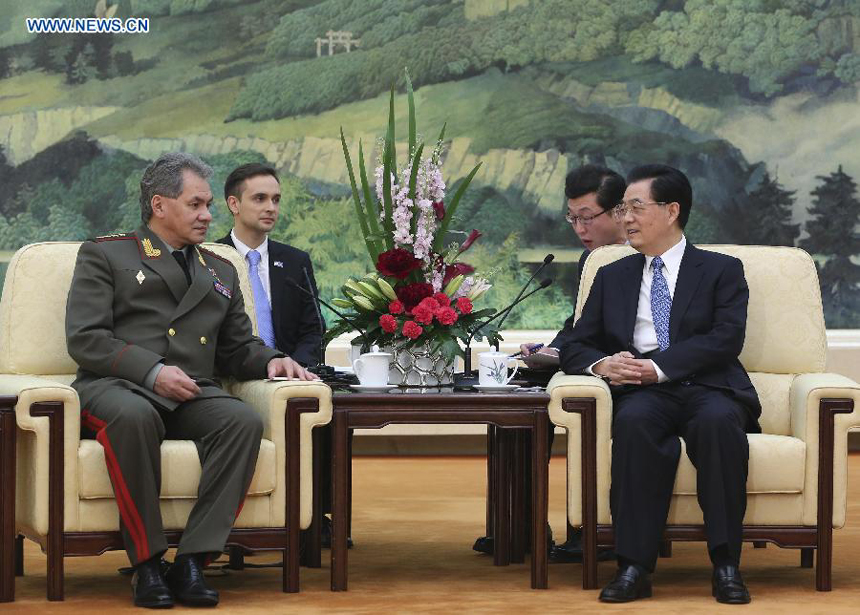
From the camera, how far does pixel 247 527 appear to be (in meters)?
3.95

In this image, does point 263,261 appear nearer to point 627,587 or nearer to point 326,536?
point 326,536

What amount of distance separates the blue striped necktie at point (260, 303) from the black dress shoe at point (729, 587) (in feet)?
5.84

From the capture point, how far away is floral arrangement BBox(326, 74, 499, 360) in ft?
13.7

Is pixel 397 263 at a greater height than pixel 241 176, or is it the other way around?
pixel 241 176

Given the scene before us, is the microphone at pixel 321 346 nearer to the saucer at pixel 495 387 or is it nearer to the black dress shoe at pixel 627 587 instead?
the saucer at pixel 495 387

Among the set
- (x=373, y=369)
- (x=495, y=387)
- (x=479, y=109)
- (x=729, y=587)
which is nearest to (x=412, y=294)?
(x=373, y=369)

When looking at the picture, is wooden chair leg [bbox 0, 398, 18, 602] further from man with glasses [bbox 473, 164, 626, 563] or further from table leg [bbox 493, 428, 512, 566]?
man with glasses [bbox 473, 164, 626, 563]

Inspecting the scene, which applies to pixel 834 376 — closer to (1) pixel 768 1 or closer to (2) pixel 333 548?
(2) pixel 333 548

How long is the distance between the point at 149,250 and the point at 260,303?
840mm

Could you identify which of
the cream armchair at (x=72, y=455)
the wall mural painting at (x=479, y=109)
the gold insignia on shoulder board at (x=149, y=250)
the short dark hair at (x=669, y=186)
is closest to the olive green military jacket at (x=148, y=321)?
the gold insignia on shoulder board at (x=149, y=250)

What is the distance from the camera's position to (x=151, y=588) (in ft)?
12.4

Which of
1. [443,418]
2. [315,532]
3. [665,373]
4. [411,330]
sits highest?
[411,330]

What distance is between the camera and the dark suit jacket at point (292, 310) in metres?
5.02

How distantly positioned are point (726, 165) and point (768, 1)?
0.92 m
